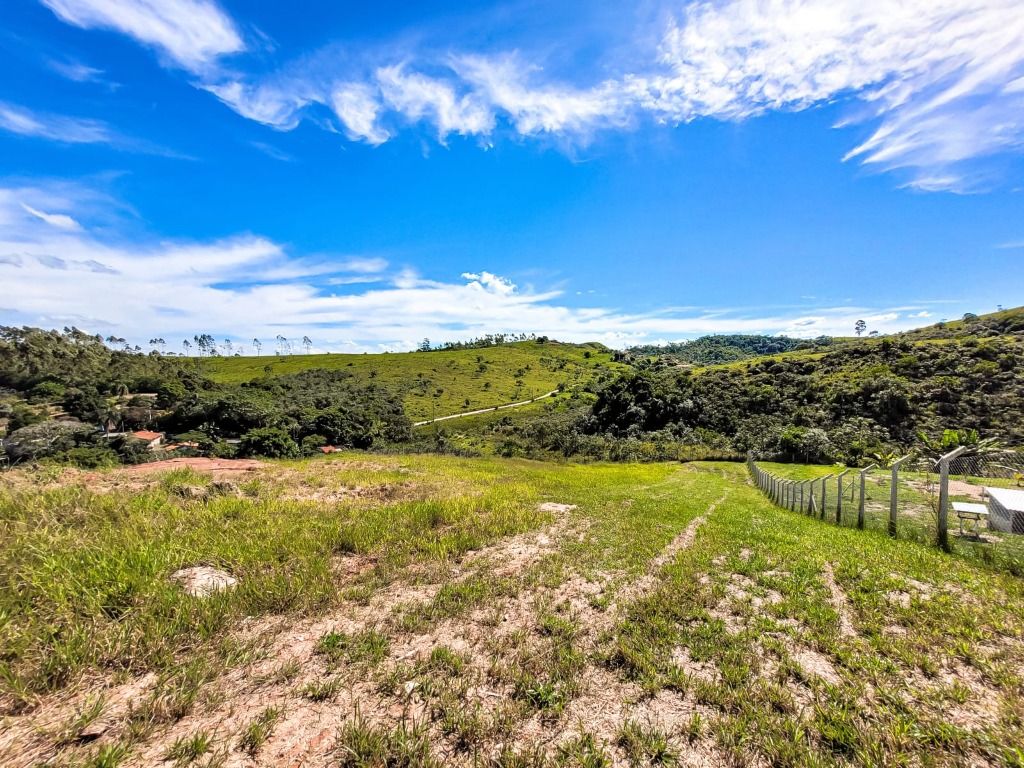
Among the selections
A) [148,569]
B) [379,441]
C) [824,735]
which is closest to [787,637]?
[824,735]

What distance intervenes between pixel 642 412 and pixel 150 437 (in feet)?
266

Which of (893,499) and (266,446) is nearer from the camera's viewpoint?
(893,499)

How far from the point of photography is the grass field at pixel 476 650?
3.27 meters

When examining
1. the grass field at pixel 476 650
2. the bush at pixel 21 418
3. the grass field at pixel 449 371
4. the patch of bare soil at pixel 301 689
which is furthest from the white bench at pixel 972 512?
the bush at pixel 21 418

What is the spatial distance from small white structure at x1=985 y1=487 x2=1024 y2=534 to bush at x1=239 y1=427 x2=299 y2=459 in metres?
53.2

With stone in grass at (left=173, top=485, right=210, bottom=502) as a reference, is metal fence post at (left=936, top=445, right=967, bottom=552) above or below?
above

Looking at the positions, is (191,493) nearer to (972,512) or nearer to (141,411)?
(972,512)

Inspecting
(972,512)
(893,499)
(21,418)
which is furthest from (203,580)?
(21,418)

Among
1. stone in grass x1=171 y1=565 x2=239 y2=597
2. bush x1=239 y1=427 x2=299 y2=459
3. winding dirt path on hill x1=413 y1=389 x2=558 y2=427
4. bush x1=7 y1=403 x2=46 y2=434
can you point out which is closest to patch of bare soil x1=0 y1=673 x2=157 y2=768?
stone in grass x1=171 y1=565 x2=239 y2=597

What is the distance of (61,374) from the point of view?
8688 centimetres

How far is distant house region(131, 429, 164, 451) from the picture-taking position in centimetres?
5172

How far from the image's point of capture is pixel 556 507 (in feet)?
46.0

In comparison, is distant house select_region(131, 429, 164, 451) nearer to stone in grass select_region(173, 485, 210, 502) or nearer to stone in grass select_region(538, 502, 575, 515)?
stone in grass select_region(173, 485, 210, 502)

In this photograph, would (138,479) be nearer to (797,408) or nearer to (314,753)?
(314,753)
